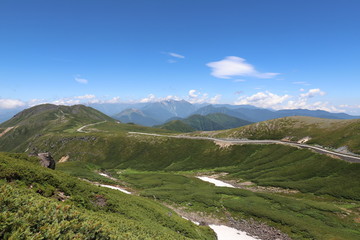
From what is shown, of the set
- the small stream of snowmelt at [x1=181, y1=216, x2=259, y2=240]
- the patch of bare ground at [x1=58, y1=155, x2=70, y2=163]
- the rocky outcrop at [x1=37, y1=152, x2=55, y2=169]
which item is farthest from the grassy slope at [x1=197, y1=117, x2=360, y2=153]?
the rocky outcrop at [x1=37, y1=152, x2=55, y2=169]

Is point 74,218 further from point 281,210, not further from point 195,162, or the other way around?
point 195,162

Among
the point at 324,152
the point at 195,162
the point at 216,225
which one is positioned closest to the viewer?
the point at 216,225

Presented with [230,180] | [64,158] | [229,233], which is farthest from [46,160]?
[64,158]

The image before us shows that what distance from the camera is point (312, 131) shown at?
109 metres

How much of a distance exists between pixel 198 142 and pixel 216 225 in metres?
84.0

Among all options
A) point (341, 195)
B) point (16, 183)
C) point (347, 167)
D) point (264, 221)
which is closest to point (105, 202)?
point (16, 183)

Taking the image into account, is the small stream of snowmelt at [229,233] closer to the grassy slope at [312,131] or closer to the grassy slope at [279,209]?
the grassy slope at [279,209]

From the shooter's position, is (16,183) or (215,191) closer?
(16,183)

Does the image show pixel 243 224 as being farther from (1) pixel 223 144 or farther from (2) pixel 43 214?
(1) pixel 223 144

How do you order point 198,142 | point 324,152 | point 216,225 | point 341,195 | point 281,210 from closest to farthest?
1. point 216,225
2. point 281,210
3. point 341,195
4. point 324,152
5. point 198,142

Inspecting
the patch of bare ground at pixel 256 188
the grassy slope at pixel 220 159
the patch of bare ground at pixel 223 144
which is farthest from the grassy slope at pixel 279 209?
the patch of bare ground at pixel 223 144

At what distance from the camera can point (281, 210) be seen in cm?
4694

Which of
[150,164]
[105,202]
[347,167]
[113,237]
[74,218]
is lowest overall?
[150,164]

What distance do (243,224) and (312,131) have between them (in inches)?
3695
